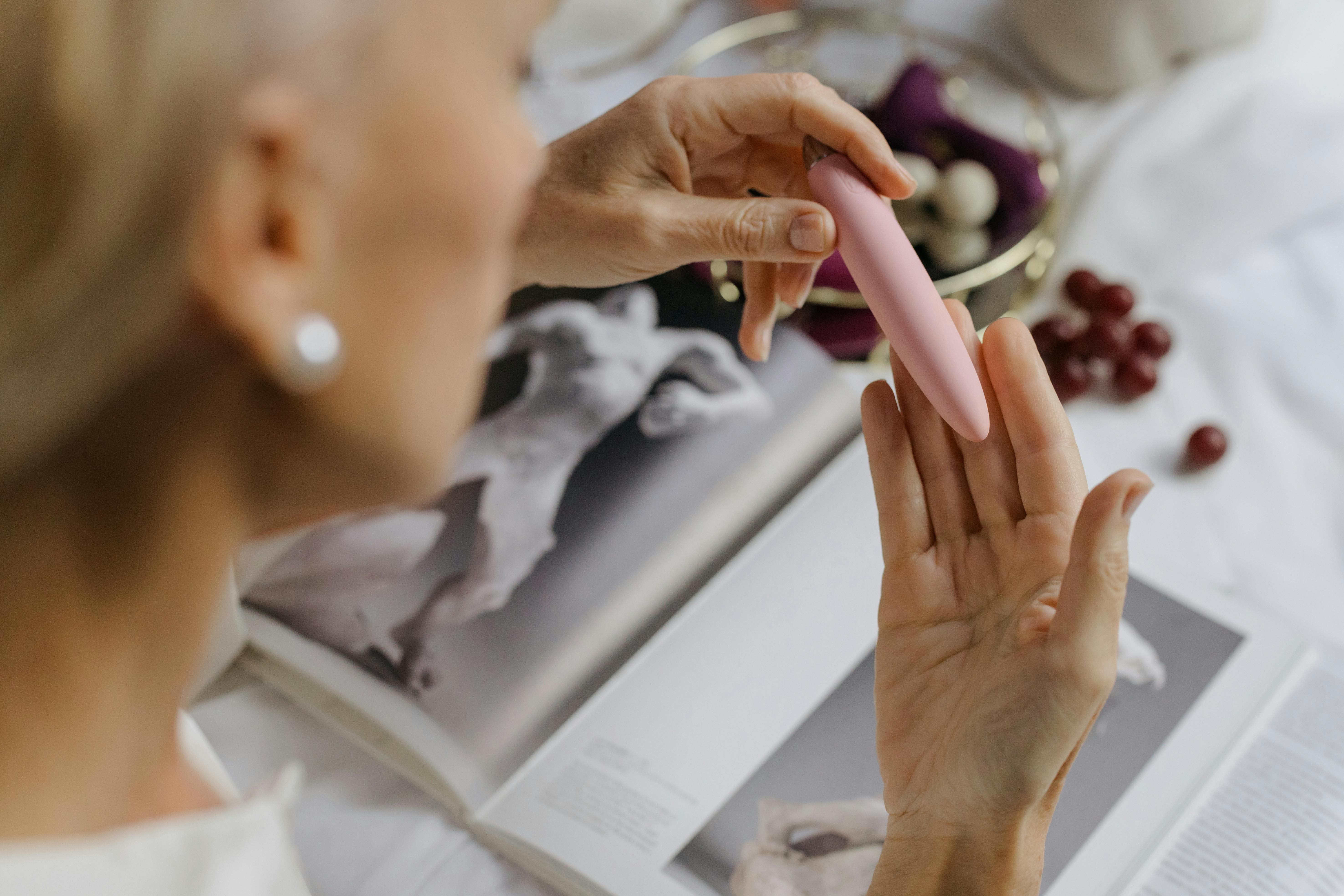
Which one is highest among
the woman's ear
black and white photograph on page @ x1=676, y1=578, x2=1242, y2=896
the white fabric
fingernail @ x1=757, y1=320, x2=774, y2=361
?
the woman's ear

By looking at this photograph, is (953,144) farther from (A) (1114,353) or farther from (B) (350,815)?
(B) (350,815)

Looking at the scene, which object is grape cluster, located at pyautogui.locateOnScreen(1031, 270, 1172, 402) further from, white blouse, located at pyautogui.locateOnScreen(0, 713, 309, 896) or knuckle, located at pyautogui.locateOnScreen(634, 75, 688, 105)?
white blouse, located at pyautogui.locateOnScreen(0, 713, 309, 896)

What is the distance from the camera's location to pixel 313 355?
255 mm

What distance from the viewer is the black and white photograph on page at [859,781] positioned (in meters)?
0.51

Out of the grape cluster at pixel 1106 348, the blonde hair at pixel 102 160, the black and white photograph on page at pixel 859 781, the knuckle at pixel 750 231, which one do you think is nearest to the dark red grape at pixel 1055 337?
the grape cluster at pixel 1106 348

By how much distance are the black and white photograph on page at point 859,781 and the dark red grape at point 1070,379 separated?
17 centimetres

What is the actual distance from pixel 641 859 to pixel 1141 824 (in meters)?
0.25

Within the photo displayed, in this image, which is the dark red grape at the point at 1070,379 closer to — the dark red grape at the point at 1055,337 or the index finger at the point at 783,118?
the dark red grape at the point at 1055,337

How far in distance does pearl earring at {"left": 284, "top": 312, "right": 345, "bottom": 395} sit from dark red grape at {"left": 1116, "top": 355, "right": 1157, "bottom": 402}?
59 centimetres

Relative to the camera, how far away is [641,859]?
1.67 ft

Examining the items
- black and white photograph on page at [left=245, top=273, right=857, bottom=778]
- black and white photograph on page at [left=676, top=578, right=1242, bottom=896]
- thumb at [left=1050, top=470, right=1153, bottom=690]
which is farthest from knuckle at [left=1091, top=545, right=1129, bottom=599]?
black and white photograph on page at [left=245, top=273, right=857, bottom=778]

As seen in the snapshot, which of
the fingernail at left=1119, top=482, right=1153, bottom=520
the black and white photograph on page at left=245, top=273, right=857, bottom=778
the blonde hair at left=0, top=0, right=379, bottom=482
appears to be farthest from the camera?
the black and white photograph on page at left=245, top=273, right=857, bottom=778

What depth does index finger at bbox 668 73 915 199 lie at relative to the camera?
49 centimetres

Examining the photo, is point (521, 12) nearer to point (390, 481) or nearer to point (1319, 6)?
point (390, 481)
